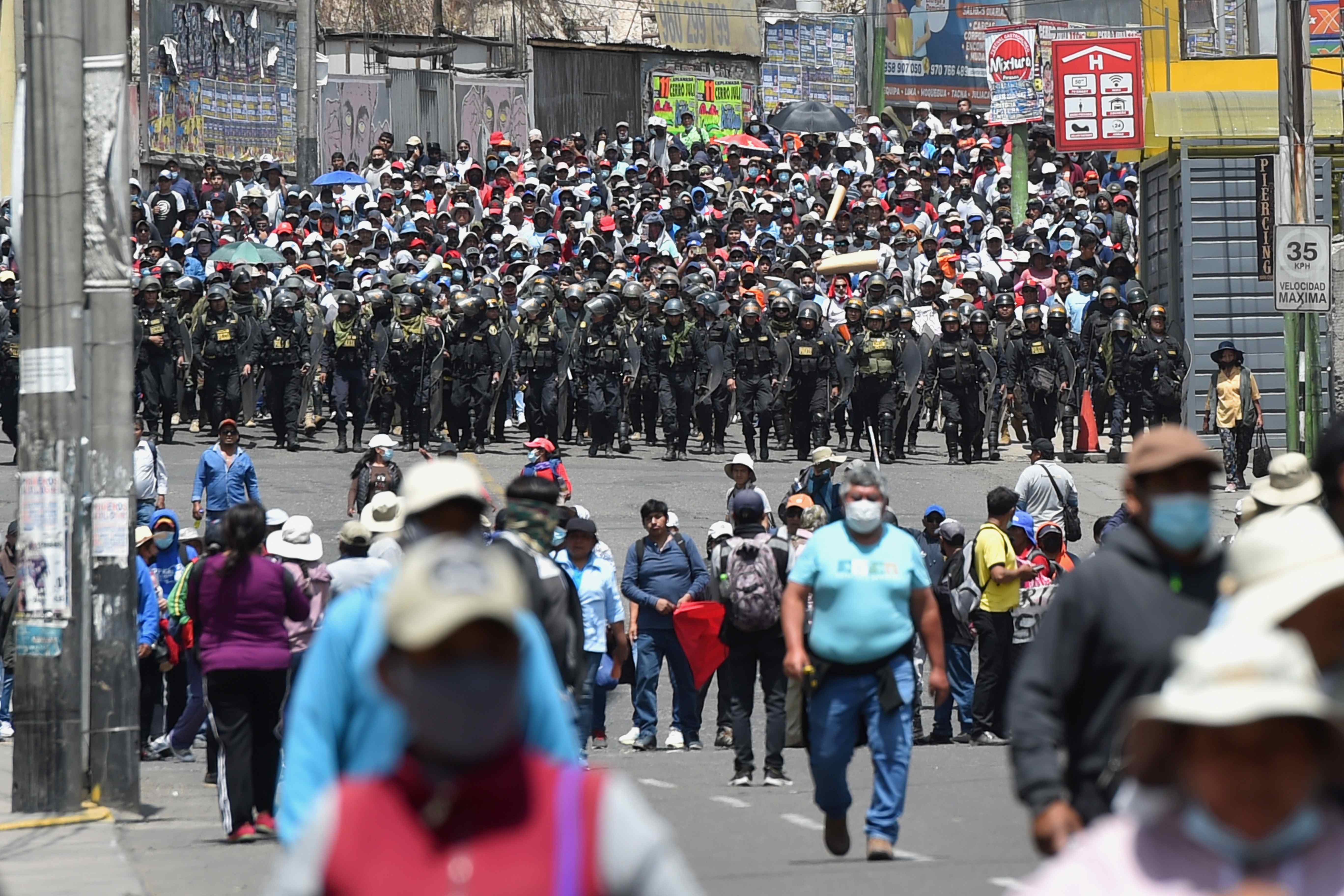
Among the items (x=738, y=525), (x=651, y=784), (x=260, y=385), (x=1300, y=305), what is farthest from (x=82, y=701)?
(x=260, y=385)

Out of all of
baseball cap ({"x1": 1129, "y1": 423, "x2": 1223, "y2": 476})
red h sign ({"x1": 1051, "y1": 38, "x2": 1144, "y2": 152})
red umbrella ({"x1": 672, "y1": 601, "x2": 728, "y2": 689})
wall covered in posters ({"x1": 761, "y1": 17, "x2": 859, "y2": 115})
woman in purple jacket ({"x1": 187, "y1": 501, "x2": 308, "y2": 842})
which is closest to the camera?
baseball cap ({"x1": 1129, "y1": 423, "x2": 1223, "y2": 476})

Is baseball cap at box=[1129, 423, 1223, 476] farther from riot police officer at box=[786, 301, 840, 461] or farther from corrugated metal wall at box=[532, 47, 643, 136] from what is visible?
corrugated metal wall at box=[532, 47, 643, 136]

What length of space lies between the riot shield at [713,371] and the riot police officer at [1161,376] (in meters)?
4.47

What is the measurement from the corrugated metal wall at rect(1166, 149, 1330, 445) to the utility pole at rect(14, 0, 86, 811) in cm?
1783

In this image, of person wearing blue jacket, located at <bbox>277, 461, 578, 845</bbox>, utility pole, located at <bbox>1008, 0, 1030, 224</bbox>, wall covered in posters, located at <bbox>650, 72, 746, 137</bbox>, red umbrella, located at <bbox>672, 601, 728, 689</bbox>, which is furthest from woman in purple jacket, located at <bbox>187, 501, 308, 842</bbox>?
wall covered in posters, located at <bbox>650, 72, 746, 137</bbox>

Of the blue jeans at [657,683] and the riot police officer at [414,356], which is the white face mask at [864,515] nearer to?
the blue jeans at [657,683]

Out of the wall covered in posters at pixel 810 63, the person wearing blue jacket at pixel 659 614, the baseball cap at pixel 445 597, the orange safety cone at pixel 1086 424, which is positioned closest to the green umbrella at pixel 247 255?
the orange safety cone at pixel 1086 424

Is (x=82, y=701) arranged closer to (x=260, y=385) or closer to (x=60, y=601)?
(x=60, y=601)

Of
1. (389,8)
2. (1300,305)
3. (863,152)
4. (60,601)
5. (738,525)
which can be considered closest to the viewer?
(60,601)

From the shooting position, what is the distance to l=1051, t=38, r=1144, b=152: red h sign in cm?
2828

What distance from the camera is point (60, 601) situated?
1059 cm

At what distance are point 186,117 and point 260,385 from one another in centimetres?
1573

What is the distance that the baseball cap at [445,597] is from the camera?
2623mm

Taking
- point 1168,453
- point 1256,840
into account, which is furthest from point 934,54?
point 1256,840
